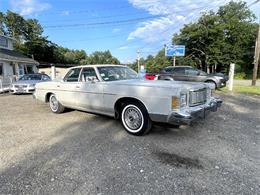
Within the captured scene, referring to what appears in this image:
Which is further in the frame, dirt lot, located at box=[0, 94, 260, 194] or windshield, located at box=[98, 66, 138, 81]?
windshield, located at box=[98, 66, 138, 81]

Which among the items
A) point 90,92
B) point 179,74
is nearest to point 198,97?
point 90,92

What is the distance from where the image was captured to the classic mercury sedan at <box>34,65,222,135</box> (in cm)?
361

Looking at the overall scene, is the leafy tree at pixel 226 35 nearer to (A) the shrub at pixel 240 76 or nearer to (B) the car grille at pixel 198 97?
(A) the shrub at pixel 240 76

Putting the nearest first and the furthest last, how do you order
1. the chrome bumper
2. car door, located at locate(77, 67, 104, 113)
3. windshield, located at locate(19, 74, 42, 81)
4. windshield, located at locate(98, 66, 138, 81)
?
the chrome bumper
car door, located at locate(77, 67, 104, 113)
windshield, located at locate(98, 66, 138, 81)
windshield, located at locate(19, 74, 42, 81)

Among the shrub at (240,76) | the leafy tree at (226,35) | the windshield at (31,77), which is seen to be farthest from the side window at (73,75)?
the shrub at (240,76)

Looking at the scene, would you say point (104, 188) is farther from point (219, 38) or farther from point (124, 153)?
point (219, 38)

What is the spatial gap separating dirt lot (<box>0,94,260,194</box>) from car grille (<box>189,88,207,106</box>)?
2.56 feet

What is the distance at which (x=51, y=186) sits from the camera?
253 cm

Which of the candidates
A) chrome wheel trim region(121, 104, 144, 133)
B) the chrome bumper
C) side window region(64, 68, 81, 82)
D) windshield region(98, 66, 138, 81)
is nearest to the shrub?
windshield region(98, 66, 138, 81)

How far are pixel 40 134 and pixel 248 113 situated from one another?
248 inches

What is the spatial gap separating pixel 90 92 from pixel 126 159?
2.29m

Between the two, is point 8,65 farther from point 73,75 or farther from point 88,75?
point 88,75

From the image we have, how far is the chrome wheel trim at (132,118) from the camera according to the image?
418cm

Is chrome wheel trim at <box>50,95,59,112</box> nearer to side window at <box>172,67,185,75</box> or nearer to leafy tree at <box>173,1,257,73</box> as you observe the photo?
side window at <box>172,67,185,75</box>
